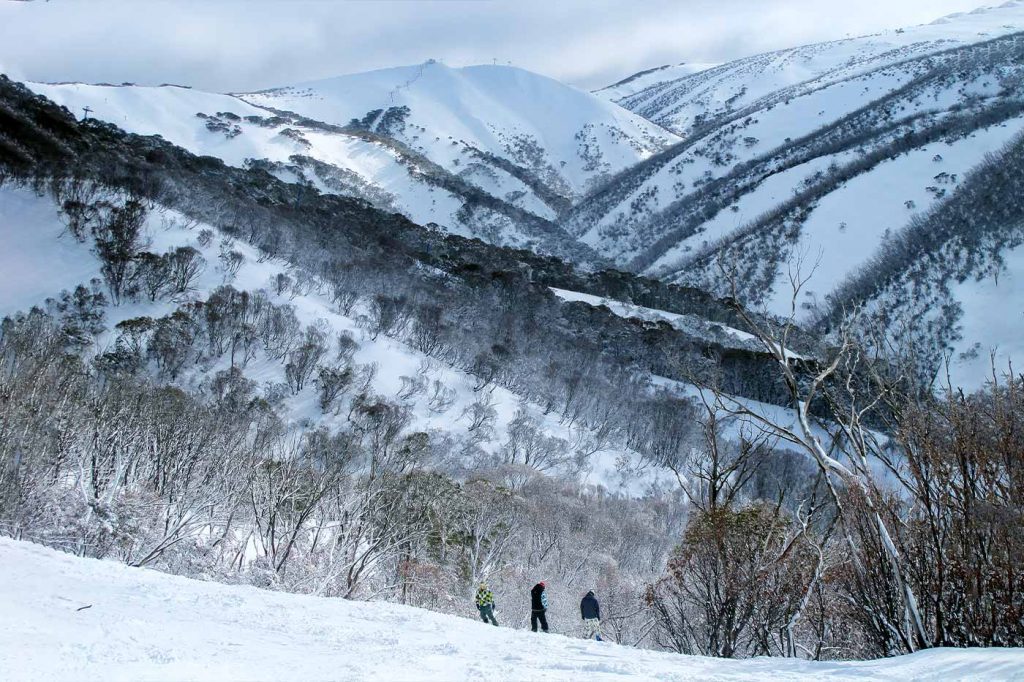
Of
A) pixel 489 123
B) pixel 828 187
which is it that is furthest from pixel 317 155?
pixel 828 187

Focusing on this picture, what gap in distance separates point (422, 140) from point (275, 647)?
161m

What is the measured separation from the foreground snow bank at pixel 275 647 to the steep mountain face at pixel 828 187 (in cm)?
5004

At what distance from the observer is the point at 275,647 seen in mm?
6645

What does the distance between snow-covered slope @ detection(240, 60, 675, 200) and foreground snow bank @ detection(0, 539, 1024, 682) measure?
141675mm

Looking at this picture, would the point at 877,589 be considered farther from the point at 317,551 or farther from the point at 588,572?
the point at 588,572

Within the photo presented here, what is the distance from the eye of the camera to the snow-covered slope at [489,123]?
16125cm

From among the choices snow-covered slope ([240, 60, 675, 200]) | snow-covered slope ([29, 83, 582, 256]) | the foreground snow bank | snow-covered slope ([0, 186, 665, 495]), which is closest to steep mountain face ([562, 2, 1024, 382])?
snow-covered slope ([29, 83, 582, 256])

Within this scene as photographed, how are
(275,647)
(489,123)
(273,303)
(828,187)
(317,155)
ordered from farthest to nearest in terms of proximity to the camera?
(489,123) → (317,155) → (828,187) → (273,303) → (275,647)

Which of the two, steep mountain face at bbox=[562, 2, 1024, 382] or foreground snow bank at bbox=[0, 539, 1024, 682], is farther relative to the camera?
steep mountain face at bbox=[562, 2, 1024, 382]

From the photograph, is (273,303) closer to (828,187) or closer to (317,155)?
(828,187)

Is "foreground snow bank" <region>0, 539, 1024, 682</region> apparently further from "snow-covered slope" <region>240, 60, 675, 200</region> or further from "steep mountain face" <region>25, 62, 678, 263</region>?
"snow-covered slope" <region>240, 60, 675, 200</region>

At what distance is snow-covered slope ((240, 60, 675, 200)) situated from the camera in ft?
529

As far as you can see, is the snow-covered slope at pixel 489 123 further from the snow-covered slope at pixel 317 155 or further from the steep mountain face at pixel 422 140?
the snow-covered slope at pixel 317 155

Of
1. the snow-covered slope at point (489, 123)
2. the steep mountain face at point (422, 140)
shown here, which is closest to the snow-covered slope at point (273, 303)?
the steep mountain face at point (422, 140)
